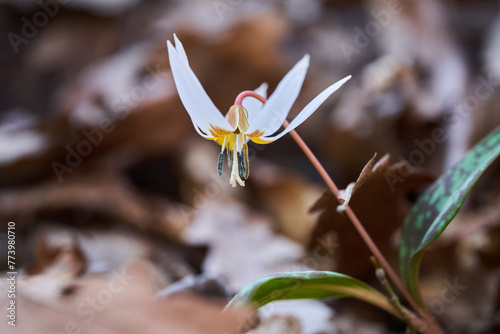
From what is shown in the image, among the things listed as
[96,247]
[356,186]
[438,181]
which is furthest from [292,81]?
[96,247]

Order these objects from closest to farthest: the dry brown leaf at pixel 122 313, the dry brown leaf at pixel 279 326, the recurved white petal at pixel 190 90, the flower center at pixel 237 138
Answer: the dry brown leaf at pixel 122 313
the recurved white petal at pixel 190 90
the flower center at pixel 237 138
the dry brown leaf at pixel 279 326

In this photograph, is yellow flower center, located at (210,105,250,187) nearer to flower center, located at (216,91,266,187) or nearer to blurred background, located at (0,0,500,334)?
flower center, located at (216,91,266,187)

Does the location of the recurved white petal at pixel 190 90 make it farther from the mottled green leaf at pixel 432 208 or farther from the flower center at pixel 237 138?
the mottled green leaf at pixel 432 208

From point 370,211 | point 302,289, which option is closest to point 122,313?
point 302,289

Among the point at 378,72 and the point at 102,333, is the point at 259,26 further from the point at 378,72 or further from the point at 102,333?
the point at 102,333

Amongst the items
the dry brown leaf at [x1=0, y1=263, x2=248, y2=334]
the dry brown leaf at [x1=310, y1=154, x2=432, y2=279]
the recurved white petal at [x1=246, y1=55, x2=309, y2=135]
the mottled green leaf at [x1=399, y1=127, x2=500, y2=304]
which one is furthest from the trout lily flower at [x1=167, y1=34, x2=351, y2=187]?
the mottled green leaf at [x1=399, y1=127, x2=500, y2=304]

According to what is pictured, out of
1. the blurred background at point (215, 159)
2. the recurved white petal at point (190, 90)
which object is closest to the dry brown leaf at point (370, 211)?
the blurred background at point (215, 159)

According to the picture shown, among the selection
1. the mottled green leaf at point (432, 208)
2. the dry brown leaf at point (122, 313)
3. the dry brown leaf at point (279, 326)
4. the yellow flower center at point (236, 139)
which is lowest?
the dry brown leaf at point (279, 326)
